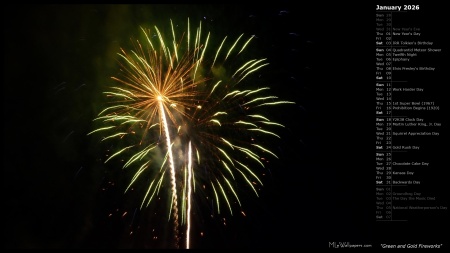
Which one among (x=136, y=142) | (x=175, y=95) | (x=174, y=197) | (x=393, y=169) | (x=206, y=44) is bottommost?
(x=174, y=197)

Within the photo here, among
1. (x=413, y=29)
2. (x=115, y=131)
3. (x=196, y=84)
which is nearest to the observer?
(x=413, y=29)

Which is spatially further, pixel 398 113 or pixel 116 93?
pixel 116 93

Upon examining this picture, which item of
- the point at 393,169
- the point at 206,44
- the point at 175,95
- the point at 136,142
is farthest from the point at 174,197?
the point at 393,169

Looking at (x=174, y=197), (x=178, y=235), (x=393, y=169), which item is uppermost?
(x=393, y=169)

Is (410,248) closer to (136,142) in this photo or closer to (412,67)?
(412,67)

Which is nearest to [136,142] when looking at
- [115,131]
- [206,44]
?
[115,131]

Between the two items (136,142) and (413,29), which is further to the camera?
(136,142)

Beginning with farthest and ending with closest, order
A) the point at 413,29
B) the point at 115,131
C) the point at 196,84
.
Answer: the point at 115,131 < the point at 196,84 < the point at 413,29

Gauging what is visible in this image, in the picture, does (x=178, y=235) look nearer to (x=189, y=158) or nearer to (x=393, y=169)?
(x=189, y=158)

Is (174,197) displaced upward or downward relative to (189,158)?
downward
